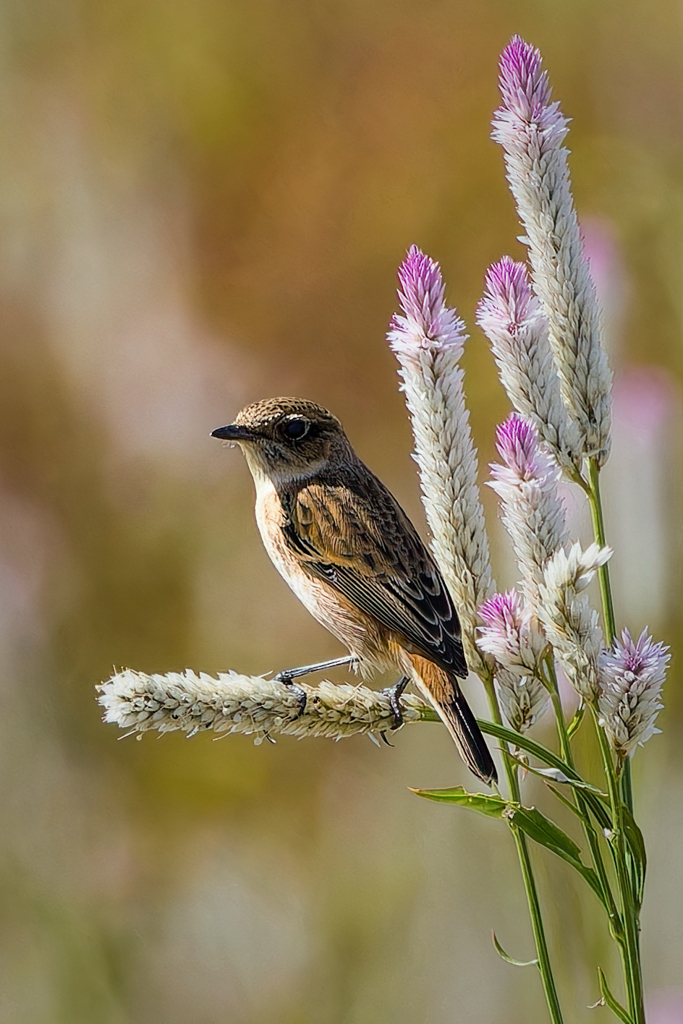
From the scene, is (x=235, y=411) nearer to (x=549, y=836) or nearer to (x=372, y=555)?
(x=372, y=555)

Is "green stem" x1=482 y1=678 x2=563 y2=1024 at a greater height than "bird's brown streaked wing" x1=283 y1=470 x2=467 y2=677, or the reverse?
"bird's brown streaked wing" x1=283 y1=470 x2=467 y2=677

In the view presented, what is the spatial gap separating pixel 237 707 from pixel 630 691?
35 cm

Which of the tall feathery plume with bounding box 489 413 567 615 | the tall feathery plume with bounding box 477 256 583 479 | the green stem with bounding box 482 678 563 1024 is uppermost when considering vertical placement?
the tall feathery plume with bounding box 477 256 583 479

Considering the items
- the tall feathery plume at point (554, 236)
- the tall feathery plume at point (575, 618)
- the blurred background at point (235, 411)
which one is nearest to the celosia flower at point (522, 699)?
the tall feathery plume at point (575, 618)

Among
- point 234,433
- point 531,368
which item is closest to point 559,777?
point 531,368

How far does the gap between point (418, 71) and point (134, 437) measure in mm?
1155

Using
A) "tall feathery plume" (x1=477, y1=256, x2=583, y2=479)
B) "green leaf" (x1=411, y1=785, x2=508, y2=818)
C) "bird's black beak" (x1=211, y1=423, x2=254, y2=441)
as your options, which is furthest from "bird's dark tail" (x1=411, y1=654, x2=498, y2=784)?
"bird's black beak" (x1=211, y1=423, x2=254, y2=441)

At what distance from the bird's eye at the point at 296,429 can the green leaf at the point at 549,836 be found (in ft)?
2.99

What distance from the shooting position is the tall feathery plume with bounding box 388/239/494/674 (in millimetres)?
993

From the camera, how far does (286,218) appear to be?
268 centimetres

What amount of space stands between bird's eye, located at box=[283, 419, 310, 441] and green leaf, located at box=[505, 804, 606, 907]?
91cm

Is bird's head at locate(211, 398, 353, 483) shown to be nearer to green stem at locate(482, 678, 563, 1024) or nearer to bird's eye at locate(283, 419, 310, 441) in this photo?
bird's eye at locate(283, 419, 310, 441)

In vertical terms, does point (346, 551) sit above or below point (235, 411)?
below

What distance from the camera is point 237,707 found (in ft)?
3.23
